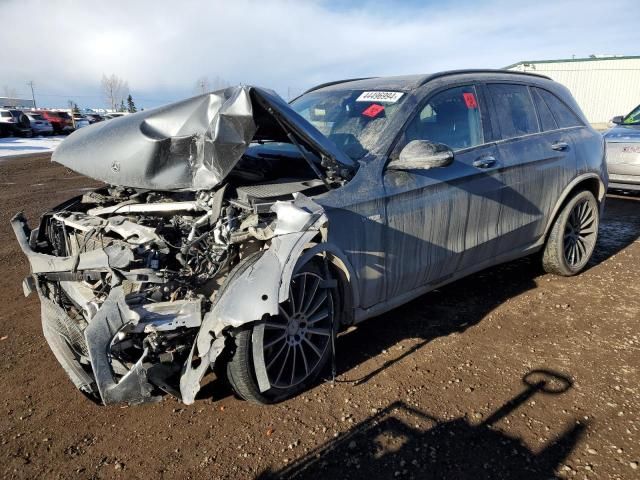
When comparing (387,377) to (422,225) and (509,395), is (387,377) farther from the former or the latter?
(422,225)

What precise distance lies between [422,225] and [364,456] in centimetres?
156

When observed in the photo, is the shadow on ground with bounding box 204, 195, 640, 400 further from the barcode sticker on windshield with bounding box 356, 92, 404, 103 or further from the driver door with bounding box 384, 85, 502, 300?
the barcode sticker on windshield with bounding box 356, 92, 404, 103

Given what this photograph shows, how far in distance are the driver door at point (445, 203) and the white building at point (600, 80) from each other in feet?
95.8

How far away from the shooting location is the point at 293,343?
2.95m

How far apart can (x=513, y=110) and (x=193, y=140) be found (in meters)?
2.83

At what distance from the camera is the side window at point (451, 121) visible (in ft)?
11.6

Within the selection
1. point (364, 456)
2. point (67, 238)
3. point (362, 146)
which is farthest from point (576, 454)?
point (67, 238)

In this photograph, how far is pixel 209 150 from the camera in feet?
9.50

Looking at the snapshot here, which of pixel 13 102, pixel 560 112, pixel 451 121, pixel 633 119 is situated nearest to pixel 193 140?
pixel 451 121

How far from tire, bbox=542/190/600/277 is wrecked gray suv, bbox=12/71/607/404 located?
0.69 meters

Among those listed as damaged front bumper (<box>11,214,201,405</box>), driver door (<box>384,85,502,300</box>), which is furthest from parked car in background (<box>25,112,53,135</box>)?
driver door (<box>384,85,502,300</box>)

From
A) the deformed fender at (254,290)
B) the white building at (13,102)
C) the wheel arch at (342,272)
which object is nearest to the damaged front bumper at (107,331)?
the deformed fender at (254,290)

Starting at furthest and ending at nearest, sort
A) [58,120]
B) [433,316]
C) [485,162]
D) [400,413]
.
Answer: [58,120]
[433,316]
[485,162]
[400,413]

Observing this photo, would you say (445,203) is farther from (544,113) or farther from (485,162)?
(544,113)
